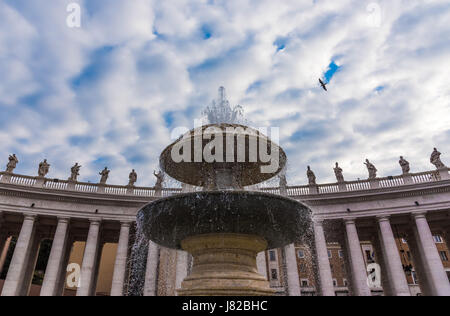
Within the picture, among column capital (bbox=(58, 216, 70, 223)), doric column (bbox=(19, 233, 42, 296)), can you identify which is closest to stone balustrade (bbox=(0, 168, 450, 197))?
column capital (bbox=(58, 216, 70, 223))

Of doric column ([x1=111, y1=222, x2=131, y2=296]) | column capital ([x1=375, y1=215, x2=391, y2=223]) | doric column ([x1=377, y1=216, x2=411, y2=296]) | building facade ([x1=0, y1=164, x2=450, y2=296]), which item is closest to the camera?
doric column ([x1=377, y1=216, x2=411, y2=296])

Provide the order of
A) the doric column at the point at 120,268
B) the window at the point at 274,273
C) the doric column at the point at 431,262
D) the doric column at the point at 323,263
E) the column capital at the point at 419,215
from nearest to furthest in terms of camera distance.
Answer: the doric column at the point at 431,262 < the doric column at the point at 323,263 < the doric column at the point at 120,268 < the column capital at the point at 419,215 < the window at the point at 274,273

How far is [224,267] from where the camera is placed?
10.1 meters

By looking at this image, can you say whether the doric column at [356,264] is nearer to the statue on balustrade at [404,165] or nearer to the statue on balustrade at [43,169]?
the statue on balustrade at [404,165]

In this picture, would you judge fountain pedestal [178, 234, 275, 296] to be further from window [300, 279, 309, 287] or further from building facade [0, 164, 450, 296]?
window [300, 279, 309, 287]

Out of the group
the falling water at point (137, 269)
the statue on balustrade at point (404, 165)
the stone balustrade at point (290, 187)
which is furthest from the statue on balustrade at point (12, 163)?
the statue on balustrade at point (404, 165)

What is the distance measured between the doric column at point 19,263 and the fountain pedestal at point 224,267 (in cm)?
2333

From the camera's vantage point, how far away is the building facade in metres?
26.6

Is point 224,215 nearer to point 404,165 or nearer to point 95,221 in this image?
point 95,221

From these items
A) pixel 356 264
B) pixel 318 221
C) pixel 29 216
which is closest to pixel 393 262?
pixel 356 264

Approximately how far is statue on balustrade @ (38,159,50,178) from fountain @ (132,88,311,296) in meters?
23.8

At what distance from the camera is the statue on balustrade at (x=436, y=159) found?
29.0m
